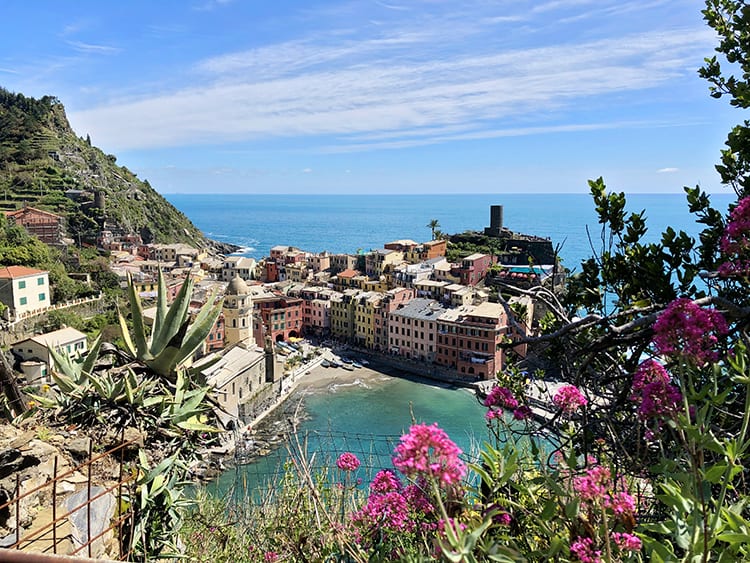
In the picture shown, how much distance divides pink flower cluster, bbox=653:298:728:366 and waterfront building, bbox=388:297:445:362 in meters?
30.7

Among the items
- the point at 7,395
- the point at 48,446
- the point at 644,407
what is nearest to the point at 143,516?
the point at 48,446

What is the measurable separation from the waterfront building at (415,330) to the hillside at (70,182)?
29796 mm

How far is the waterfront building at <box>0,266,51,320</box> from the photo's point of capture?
2648cm

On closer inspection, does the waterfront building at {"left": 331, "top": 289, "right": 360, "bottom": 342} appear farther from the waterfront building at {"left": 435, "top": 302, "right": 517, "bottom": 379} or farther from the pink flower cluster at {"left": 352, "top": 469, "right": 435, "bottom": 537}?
the pink flower cluster at {"left": 352, "top": 469, "right": 435, "bottom": 537}

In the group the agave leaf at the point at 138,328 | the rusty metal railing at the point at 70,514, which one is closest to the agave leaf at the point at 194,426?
the rusty metal railing at the point at 70,514

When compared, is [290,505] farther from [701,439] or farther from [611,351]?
[701,439]

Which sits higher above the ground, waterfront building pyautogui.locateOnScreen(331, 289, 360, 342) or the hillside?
the hillside

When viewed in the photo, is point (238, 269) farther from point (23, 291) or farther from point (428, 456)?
point (428, 456)

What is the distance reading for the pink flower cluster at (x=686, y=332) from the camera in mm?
1327

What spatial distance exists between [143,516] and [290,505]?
Answer: 99cm

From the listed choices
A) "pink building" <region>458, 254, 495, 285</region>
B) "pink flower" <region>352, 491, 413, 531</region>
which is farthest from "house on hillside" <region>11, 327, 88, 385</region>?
"pink building" <region>458, 254, 495, 285</region>

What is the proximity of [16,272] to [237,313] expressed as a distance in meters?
10.3

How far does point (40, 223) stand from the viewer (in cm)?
4144

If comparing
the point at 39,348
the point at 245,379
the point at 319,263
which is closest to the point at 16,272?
the point at 39,348
